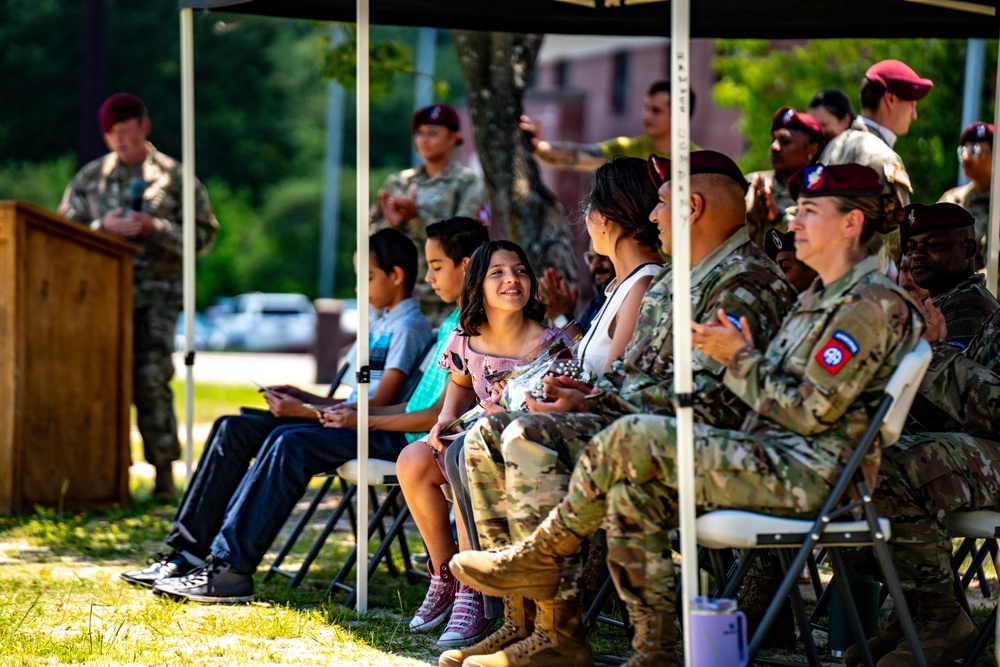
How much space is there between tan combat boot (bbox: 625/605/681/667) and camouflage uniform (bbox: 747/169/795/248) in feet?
8.97

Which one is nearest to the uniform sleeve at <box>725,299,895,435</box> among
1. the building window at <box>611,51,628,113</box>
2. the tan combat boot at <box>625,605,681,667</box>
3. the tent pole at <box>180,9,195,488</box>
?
the tan combat boot at <box>625,605,681,667</box>

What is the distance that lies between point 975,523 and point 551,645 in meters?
1.43

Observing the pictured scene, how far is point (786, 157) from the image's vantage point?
6.65 meters

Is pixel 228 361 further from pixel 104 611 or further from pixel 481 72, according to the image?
pixel 104 611

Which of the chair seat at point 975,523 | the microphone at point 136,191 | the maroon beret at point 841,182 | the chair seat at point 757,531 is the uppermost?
the microphone at point 136,191

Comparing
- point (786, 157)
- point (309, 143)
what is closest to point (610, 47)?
point (309, 143)

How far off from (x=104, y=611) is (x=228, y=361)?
2285 centimetres

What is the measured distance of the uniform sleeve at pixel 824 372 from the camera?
376 centimetres

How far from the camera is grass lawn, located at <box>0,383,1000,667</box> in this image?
475cm

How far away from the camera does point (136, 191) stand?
8211 millimetres

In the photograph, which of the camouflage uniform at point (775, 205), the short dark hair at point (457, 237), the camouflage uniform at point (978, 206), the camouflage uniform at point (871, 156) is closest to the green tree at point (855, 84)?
the camouflage uniform at point (978, 206)

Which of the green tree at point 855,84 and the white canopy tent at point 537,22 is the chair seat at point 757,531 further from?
the green tree at point 855,84

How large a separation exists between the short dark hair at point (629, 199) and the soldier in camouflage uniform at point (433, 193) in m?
2.75

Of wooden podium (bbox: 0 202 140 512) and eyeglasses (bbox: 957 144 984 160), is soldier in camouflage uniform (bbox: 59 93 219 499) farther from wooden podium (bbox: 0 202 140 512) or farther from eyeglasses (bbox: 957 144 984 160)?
eyeglasses (bbox: 957 144 984 160)
